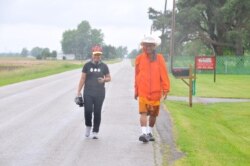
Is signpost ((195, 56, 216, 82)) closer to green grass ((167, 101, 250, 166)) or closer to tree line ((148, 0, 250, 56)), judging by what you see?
green grass ((167, 101, 250, 166))

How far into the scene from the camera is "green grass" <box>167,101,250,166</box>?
909 centimetres

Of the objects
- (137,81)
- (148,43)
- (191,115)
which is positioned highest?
(148,43)

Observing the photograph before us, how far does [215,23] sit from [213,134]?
4675cm

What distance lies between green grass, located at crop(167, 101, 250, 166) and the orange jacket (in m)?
1.09

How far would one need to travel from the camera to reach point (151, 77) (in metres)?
9.88

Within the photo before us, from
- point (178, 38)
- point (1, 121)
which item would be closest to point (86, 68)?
point (1, 121)

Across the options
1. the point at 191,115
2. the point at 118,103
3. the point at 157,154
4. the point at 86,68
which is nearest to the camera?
the point at 157,154

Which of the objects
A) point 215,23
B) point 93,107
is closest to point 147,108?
point 93,107

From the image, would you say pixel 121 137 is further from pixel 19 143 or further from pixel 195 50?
pixel 195 50

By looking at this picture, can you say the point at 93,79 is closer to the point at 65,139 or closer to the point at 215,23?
the point at 65,139

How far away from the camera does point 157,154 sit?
9078mm

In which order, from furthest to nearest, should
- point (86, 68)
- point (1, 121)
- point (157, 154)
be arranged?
1. point (1, 121)
2. point (86, 68)
3. point (157, 154)

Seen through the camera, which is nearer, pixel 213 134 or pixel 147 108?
pixel 147 108

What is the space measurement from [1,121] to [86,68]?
3614 millimetres
